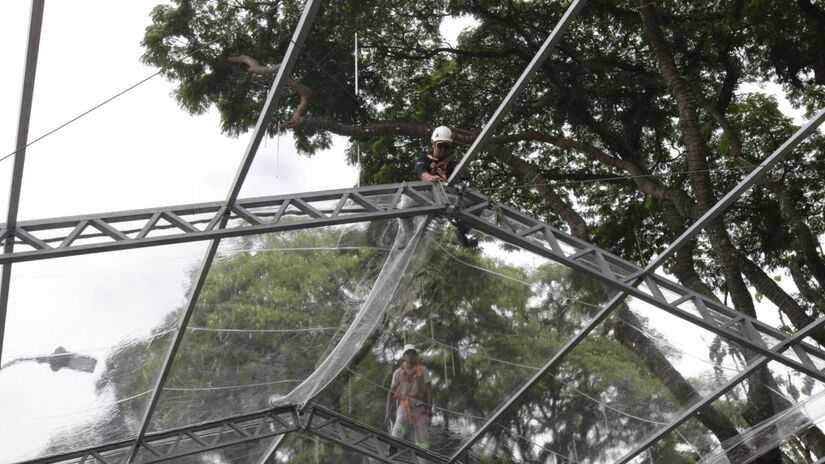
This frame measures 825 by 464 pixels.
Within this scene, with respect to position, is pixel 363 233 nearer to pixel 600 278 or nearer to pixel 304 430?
pixel 600 278

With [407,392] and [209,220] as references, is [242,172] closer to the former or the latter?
[209,220]

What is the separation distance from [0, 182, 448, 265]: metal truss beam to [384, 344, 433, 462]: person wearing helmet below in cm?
190

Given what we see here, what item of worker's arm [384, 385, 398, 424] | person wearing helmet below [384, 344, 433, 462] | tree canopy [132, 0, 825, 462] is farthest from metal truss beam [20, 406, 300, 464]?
tree canopy [132, 0, 825, 462]

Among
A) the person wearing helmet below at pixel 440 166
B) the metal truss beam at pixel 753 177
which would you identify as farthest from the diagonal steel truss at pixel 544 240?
the metal truss beam at pixel 753 177

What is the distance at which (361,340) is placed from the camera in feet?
26.9

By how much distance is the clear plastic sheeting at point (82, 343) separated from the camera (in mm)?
6652

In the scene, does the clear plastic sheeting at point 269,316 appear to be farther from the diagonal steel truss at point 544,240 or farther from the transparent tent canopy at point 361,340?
the diagonal steel truss at point 544,240

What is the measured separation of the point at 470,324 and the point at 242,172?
8.86ft

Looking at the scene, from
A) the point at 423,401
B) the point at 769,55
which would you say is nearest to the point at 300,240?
the point at 423,401

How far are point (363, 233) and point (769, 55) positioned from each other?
7.73 meters

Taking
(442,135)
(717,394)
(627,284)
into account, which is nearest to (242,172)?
(442,135)

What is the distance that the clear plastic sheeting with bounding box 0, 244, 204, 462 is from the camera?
262 inches

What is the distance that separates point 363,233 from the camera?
7.33 m

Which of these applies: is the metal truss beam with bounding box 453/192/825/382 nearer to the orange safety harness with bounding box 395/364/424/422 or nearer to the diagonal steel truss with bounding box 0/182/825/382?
the diagonal steel truss with bounding box 0/182/825/382
